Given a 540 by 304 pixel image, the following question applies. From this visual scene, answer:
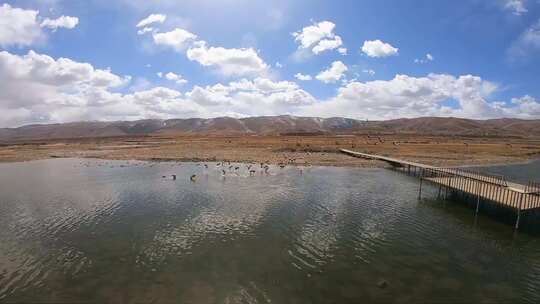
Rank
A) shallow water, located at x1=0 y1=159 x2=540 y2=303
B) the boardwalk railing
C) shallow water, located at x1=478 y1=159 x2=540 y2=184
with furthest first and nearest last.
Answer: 1. shallow water, located at x1=478 y1=159 x2=540 y2=184
2. the boardwalk railing
3. shallow water, located at x1=0 y1=159 x2=540 y2=303

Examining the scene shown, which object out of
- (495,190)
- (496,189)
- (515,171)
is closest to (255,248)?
(496,189)

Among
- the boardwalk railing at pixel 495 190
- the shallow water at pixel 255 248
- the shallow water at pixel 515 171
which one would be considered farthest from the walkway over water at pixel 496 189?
the shallow water at pixel 515 171

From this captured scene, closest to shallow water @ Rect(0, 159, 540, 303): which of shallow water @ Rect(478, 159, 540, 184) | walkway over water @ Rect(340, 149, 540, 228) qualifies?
walkway over water @ Rect(340, 149, 540, 228)

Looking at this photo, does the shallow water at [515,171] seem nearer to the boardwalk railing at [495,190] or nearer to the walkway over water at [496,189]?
the walkway over water at [496,189]

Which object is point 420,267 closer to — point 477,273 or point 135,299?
point 477,273

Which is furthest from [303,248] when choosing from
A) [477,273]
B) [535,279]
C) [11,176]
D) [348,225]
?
[11,176]

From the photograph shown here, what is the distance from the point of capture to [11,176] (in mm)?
46500

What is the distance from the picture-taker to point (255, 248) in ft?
62.8

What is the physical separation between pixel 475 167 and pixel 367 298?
54.3m

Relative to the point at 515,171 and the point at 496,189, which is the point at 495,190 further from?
the point at 515,171

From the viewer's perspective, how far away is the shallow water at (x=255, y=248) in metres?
14.6

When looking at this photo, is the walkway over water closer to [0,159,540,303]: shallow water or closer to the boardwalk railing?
the boardwalk railing

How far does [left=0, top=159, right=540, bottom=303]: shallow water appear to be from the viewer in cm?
1459

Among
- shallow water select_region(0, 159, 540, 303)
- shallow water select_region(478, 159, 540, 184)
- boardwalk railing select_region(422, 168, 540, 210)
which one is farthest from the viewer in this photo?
shallow water select_region(478, 159, 540, 184)
